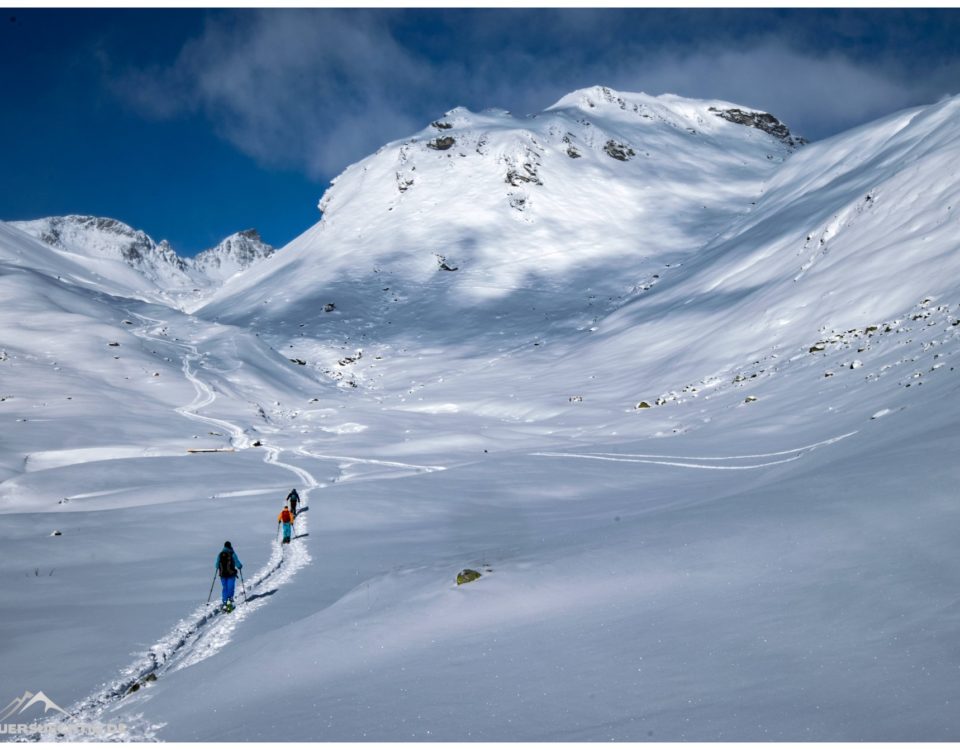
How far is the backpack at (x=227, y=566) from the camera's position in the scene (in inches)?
503

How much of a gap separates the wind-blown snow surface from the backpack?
0.77m

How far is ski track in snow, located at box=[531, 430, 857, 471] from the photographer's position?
17.9 m

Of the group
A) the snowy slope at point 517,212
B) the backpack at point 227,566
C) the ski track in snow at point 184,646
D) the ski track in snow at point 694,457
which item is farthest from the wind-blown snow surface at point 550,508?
the snowy slope at point 517,212

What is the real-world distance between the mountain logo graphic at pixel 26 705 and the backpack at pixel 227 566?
3898 mm

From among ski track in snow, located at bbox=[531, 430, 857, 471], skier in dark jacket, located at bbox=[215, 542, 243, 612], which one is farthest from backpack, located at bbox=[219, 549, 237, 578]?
ski track in snow, located at bbox=[531, 430, 857, 471]

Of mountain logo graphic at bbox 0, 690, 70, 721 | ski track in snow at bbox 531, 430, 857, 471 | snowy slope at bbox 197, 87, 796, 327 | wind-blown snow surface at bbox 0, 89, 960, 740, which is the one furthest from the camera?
snowy slope at bbox 197, 87, 796, 327

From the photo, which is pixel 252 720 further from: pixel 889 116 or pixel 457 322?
pixel 889 116

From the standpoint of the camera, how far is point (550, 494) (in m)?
21.0

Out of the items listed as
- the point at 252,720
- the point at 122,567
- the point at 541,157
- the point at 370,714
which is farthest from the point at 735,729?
the point at 541,157

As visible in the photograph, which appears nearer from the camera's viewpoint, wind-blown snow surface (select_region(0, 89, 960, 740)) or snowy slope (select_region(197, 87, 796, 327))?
wind-blown snow surface (select_region(0, 89, 960, 740))

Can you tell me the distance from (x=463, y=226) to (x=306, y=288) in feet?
104

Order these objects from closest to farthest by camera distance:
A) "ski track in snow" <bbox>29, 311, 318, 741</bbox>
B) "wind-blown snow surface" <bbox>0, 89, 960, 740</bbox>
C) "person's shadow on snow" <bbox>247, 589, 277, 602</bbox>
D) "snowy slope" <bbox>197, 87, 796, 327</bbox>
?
"wind-blown snow surface" <bbox>0, 89, 960, 740</bbox> → "ski track in snow" <bbox>29, 311, 318, 741</bbox> → "person's shadow on snow" <bbox>247, 589, 277, 602</bbox> → "snowy slope" <bbox>197, 87, 796, 327</bbox>

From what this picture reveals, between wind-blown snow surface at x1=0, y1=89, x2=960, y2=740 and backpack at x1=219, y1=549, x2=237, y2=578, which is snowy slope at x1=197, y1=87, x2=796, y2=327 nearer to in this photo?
wind-blown snow surface at x1=0, y1=89, x2=960, y2=740

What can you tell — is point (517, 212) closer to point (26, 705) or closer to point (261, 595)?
point (261, 595)
